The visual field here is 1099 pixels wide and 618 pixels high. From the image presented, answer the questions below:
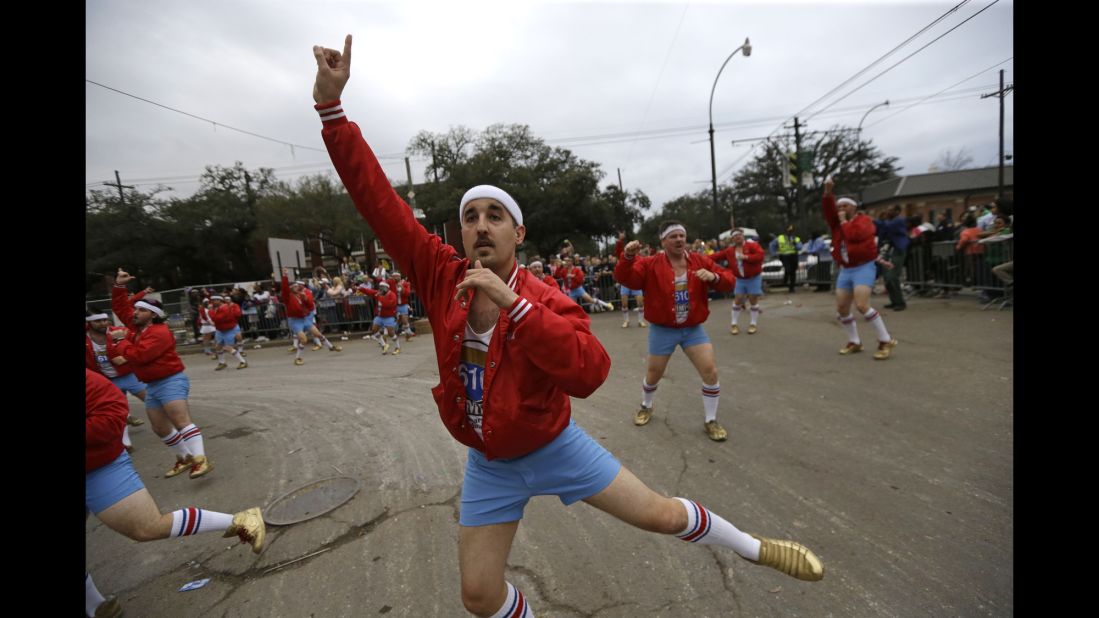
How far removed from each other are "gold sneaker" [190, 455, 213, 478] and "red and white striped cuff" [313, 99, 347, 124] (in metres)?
4.48

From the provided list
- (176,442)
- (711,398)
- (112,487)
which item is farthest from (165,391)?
(711,398)

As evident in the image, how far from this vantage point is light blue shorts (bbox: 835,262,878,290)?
21.4ft

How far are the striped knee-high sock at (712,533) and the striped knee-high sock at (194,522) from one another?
284 cm

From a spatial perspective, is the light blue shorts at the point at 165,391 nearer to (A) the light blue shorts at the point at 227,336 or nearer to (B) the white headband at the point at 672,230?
(B) the white headband at the point at 672,230

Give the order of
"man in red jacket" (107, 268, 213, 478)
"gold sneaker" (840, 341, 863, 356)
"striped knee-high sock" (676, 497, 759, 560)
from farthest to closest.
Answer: "gold sneaker" (840, 341, 863, 356) → "man in red jacket" (107, 268, 213, 478) → "striped knee-high sock" (676, 497, 759, 560)

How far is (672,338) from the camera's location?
4445 millimetres

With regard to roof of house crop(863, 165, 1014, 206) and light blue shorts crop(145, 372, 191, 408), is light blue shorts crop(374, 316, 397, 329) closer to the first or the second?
light blue shorts crop(145, 372, 191, 408)

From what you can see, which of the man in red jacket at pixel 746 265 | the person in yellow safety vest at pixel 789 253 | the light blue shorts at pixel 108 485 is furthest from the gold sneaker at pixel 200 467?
the person in yellow safety vest at pixel 789 253

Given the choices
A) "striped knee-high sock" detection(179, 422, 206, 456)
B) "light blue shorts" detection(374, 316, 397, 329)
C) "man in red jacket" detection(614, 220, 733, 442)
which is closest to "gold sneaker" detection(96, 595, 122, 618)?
"striped knee-high sock" detection(179, 422, 206, 456)

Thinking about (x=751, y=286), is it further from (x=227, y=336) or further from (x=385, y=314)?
(x=227, y=336)

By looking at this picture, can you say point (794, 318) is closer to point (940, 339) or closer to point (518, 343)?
point (940, 339)

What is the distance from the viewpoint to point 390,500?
366 centimetres

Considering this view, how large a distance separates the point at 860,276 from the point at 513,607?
6.76 metres
